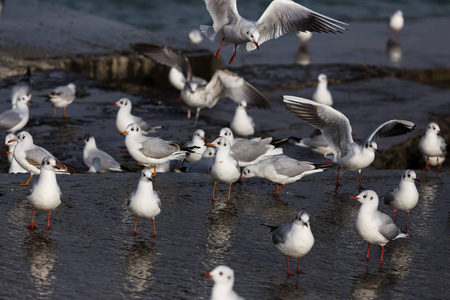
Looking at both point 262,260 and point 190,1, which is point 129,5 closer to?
point 190,1

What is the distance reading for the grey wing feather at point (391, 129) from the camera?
8203 millimetres

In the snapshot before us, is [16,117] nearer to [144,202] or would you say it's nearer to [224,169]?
[224,169]

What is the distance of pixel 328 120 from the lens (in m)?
8.43

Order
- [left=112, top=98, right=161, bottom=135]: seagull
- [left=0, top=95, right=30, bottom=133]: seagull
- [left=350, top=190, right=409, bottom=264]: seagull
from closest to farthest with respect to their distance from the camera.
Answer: [left=350, top=190, right=409, bottom=264]: seagull
[left=0, top=95, right=30, bottom=133]: seagull
[left=112, top=98, right=161, bottom=135]: seagull

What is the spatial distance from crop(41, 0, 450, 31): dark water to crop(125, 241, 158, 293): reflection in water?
76.3 feet

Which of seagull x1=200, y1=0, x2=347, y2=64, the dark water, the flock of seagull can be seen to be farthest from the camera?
the dark water

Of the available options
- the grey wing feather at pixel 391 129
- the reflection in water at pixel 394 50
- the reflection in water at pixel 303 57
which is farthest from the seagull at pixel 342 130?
the reflection in water at pixel 394 50

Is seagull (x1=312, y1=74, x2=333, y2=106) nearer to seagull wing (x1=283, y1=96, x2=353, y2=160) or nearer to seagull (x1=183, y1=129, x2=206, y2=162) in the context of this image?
seagull (x1=183, y1=129, x2=206, y2=162)

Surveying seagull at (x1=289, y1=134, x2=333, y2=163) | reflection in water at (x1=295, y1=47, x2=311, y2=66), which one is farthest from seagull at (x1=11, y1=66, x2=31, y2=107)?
reflection in water at (x1=295, y1=47, x2=311, y2=66)

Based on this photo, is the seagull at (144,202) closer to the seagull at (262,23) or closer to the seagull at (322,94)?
the seagull at (262,23)

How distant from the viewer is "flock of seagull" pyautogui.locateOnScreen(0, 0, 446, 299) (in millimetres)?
6035

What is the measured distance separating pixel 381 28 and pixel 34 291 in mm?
18040

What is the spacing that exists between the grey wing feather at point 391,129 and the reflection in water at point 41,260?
3893 millimetres

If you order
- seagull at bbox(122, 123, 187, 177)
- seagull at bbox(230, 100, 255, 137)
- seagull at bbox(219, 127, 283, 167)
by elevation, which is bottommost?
seagull at bbox(122, 123, 187, 177)
